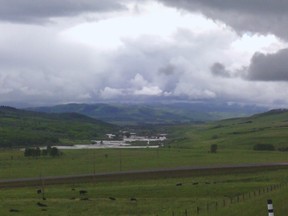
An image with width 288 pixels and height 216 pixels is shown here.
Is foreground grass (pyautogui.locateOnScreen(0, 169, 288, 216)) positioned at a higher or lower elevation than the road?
lower

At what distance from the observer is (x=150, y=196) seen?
7606 centimetres

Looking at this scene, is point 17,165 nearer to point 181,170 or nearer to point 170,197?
point 181,170

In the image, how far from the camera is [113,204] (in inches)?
2630

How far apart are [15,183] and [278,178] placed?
52.3 meters

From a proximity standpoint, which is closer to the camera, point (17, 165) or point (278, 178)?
point (278, 178)

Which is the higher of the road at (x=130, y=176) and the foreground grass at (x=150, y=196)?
the road at (x=130, y=176)

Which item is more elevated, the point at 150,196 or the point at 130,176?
the point at 130,176

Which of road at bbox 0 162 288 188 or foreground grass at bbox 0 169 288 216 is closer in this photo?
foreground grass at bbox 0 169 288 216

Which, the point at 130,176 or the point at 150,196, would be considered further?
the point at 130,176

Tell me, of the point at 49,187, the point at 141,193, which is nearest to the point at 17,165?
the point at 49,187

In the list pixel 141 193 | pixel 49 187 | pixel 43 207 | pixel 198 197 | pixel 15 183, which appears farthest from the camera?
pixel 15 183

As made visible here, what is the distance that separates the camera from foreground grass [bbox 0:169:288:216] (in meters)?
60.4

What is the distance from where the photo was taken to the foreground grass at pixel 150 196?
60.4 metres

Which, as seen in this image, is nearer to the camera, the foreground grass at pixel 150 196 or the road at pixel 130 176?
the foreground grass at pixel 150 196
